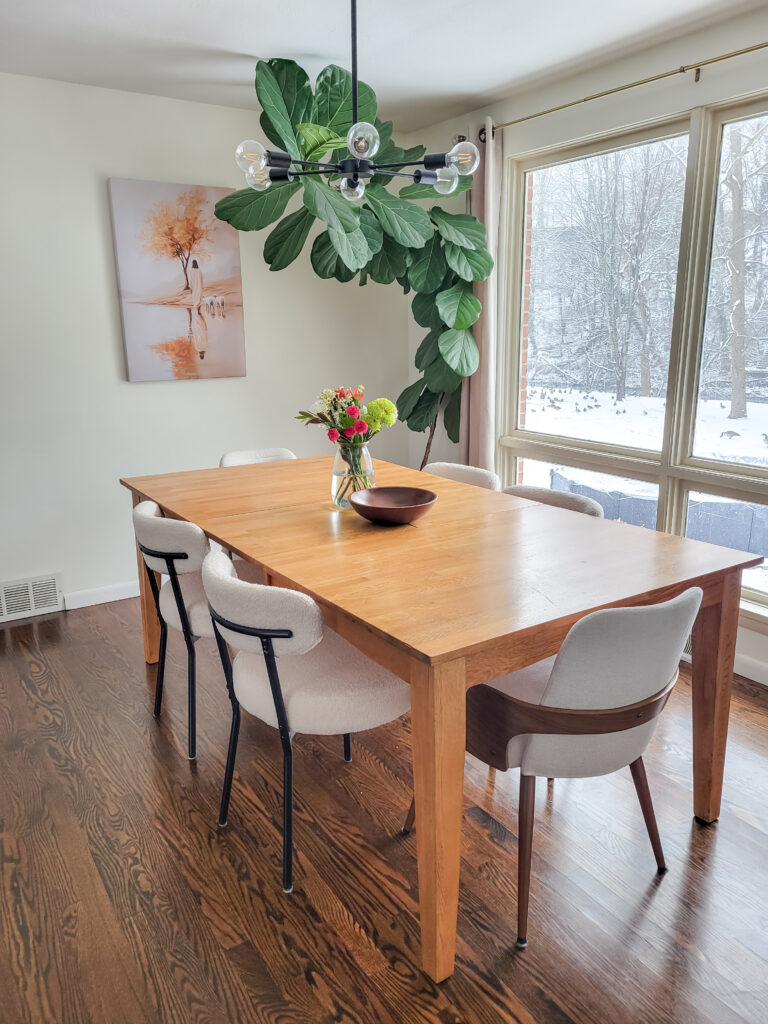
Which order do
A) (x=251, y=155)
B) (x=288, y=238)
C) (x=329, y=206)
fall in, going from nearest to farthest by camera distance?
1. (x=251, y=155)
2. (x=329, y=206)
3. (x=288, y=238)

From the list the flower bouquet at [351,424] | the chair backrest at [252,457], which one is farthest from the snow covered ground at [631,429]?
the flower bouquet at [351,424]

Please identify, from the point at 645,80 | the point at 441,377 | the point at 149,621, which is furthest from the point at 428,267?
the point at 149,621

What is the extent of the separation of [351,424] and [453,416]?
6.64 ft

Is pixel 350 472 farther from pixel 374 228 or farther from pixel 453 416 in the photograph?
pixel 453 416

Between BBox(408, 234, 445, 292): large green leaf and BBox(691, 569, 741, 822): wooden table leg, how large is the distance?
2.49m

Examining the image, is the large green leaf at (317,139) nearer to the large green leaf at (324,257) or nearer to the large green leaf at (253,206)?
the large green leaf at (253,206)

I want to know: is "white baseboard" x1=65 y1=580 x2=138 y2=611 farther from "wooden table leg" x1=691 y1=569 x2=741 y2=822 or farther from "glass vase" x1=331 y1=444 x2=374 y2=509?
"wooden table leg" x1=691 y1=569 x2=741 y2=822

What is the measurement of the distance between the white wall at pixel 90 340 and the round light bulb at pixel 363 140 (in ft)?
7.69

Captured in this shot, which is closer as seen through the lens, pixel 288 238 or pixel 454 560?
pixel 454 560

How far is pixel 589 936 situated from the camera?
183cm

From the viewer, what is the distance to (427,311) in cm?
418

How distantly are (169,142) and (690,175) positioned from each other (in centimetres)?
266

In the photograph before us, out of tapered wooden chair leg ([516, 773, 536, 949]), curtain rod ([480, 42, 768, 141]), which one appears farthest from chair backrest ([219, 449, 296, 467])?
tapered wooden chair leg ([516, 773, 536, 949])

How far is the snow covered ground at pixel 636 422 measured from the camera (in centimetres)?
321
